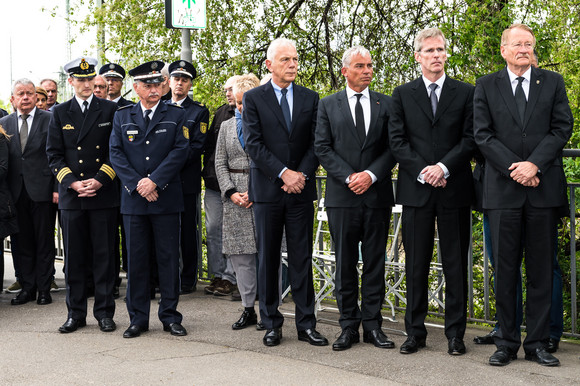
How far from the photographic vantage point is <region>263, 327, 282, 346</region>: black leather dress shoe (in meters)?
5.98

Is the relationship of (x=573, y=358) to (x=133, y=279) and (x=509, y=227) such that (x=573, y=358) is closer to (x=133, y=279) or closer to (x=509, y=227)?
(x=509, y=227)

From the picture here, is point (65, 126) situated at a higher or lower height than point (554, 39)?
lower

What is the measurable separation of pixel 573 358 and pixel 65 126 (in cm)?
440

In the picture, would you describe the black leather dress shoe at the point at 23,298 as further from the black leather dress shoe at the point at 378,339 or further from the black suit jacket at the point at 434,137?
the black suit jacket at the point at 434,137

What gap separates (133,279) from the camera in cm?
653

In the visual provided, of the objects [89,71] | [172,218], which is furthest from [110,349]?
[89,71]

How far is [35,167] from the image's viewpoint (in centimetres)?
802

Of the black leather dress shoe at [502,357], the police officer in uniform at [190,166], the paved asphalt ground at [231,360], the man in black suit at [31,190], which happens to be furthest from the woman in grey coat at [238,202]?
the black leather dress shoe at [502,357]

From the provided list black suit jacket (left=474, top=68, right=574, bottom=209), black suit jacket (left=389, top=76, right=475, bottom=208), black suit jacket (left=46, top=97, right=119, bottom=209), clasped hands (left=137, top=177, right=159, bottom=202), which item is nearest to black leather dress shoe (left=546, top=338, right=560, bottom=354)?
black suit jacket (left=474, top=68, right=574, bottom=209)

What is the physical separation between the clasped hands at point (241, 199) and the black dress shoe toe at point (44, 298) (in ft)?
7.46

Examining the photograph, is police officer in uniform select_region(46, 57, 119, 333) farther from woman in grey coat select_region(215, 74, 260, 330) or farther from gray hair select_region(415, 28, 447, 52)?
gray hair select_region(415, 28, 447, 52)

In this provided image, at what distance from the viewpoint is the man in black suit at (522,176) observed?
5305 mm

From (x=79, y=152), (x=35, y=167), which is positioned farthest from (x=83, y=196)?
(x=35, y=167)

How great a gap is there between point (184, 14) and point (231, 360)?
12.9 feet
